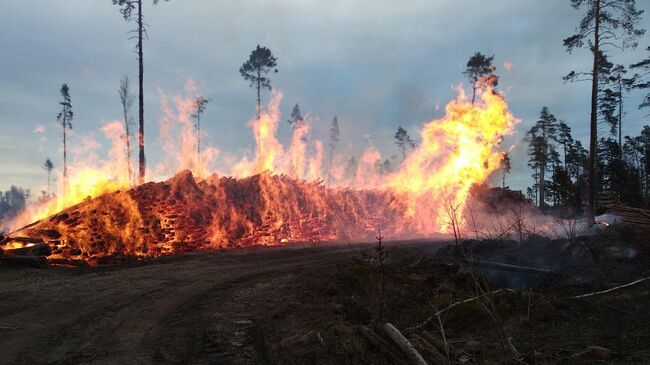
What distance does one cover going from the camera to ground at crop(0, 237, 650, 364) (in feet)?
20.4

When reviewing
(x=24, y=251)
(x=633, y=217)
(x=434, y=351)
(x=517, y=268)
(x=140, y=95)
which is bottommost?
(x=24, y=251)

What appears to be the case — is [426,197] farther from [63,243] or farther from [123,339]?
[123,339]

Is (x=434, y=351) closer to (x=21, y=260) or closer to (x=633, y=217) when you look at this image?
(x=21, y=260)

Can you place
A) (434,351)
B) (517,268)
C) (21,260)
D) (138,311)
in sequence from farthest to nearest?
(21,260), (517,268), (138,311), (434,351)

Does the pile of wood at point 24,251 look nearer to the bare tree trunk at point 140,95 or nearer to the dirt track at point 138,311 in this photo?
the dirt track at point 138,311

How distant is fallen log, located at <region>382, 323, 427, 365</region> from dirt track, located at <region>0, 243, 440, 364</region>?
2.12m

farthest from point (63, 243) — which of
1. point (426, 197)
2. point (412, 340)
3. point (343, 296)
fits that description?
point (426, 197)

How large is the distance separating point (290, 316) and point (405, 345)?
370cm

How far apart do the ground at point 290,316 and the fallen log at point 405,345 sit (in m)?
0.19

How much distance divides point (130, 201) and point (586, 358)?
61.1ft

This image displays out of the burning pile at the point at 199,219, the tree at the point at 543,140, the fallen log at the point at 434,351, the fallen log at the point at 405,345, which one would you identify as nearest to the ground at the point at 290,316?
the fallen log at the point at 434,351

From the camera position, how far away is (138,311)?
884 cm

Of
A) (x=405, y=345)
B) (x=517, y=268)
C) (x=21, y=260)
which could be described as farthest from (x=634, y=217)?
(x=21, y=260)

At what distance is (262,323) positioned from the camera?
27.0ft
